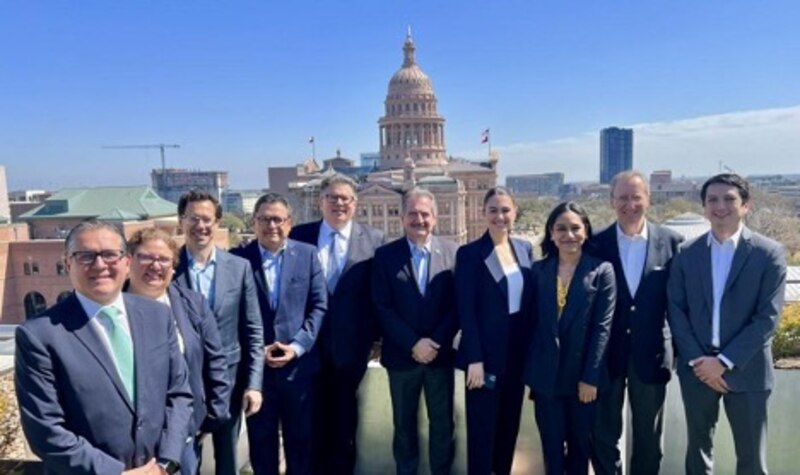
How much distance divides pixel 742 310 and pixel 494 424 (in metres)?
1.51

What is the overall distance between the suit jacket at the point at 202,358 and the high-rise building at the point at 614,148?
186m

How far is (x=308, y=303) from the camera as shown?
357 centimetres

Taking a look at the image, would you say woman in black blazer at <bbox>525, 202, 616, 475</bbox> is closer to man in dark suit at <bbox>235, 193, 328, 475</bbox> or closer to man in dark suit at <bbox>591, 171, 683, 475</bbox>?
man in dark suit at <bbox>591, 171, 683, 475</bbox>

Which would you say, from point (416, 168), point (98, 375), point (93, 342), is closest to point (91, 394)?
point (98, 375)

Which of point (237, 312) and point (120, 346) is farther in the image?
point (237, 312)

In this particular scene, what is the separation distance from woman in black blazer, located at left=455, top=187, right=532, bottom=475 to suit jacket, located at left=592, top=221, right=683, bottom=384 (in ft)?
1.73

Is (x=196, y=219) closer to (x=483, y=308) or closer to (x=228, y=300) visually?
(x=228, y=300)

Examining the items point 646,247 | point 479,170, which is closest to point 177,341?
point 646,247

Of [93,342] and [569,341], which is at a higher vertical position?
[93,342]

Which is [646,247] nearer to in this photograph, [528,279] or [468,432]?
[528,279]

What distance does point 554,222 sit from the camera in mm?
3348

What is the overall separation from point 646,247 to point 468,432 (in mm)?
1535

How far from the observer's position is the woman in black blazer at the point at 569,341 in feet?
10.6

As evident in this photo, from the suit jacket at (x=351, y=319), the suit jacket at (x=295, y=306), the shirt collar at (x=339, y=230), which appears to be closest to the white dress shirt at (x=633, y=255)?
the suit jacket at (x=351, y=319)
